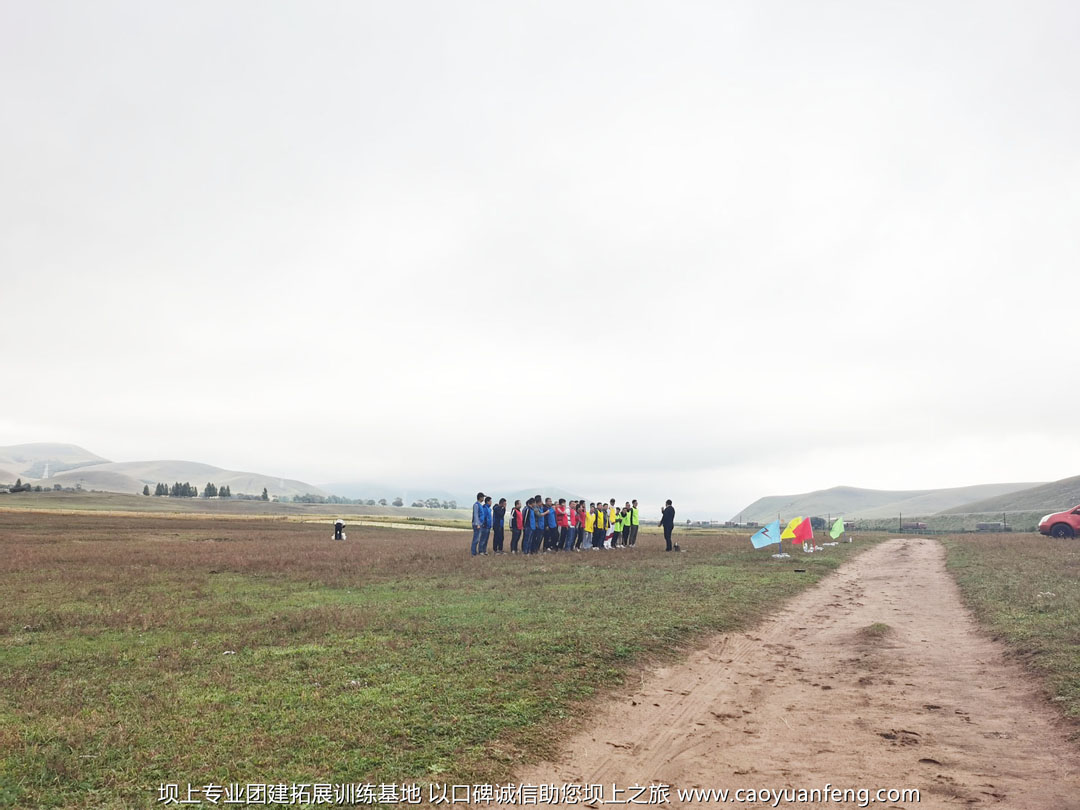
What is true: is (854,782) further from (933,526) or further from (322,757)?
(933,526)

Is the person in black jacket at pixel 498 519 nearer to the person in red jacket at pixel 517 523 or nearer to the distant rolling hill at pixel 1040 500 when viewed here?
the person in red jacket at pixel 517 523

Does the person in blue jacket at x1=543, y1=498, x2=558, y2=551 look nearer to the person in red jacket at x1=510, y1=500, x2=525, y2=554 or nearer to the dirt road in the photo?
the person in red jacket at x1=510, y1=500, x2=525, y2=554

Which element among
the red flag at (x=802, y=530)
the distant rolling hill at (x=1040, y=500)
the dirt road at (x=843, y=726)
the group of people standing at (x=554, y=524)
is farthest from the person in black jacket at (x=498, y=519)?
the distant rolling hill at (x=1040, y=500)

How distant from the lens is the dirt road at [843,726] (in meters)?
6.13

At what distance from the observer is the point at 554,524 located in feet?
104

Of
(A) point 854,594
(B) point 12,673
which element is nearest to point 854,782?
(B) point 12,673

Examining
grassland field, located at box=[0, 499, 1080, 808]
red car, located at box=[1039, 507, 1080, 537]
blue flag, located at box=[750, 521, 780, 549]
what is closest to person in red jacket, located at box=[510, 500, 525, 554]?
grassland field, located at box=[0, 499, 1080, 808]

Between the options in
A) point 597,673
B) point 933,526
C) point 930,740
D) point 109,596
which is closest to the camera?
point 930,740

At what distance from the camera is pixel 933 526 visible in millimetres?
94500

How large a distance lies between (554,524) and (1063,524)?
30.6m

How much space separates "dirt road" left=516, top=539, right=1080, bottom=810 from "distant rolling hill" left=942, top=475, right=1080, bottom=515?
133m

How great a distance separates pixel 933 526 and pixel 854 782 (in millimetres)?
103763

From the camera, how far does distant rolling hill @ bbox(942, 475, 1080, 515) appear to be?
120812 millimetres

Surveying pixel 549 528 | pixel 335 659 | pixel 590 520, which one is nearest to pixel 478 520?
pixel 549 528
